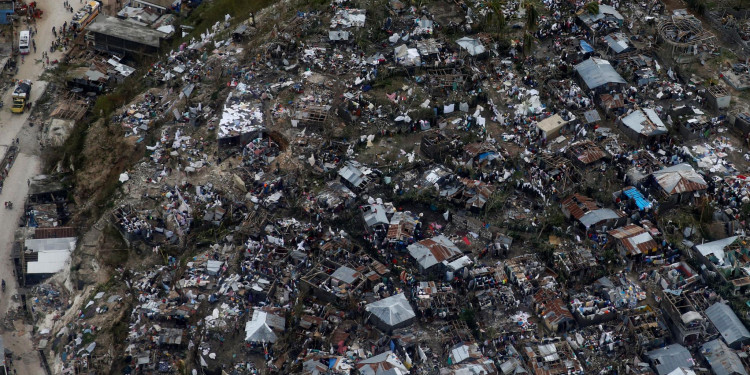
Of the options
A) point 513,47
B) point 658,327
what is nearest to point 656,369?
point 658,327

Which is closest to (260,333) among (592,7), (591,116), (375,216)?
(375,216)

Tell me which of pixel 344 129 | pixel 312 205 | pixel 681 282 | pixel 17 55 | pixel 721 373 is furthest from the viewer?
pixel 17 55

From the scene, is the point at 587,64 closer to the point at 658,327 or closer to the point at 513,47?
the point at 513,47

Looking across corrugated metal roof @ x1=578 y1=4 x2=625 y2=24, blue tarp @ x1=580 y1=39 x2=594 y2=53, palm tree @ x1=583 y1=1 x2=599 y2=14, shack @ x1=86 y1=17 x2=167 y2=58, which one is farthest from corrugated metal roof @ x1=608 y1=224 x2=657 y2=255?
shack @ x1=86 y1=17 x2=167 y2=58

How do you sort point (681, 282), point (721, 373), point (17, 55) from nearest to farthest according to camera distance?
→ 1. point (721, 373)
2. point (681, 282)
3. point (17, 55)

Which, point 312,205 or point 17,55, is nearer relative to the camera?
point 312,205

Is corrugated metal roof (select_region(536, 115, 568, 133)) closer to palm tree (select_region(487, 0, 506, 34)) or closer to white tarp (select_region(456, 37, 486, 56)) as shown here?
white tarp (select_region(456, 37, 486, 56))

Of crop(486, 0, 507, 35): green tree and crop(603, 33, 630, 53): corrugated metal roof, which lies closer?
crop(603, 33, 630, 53): corrugated metal roof

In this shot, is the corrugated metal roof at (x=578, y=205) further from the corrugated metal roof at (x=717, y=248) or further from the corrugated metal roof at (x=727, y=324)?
the corrugated metal roof at (x=727, y=324)
